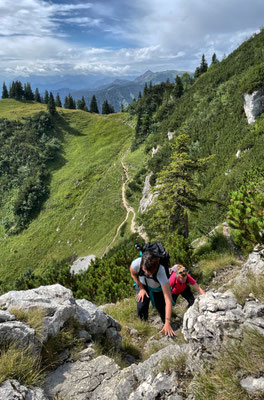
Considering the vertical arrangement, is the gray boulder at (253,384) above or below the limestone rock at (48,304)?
above

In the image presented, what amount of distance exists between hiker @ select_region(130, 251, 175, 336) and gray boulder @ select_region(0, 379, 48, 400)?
218 cm

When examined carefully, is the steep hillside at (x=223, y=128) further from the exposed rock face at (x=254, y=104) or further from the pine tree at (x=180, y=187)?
the pine tree at (x=180, y=187)

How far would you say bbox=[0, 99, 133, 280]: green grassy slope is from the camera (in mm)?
38938

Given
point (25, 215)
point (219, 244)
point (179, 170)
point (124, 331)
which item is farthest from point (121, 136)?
point (124, 331)

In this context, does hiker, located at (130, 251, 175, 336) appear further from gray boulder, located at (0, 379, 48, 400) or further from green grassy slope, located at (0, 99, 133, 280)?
green grassy slope, located at (0, 99, 133, 280)

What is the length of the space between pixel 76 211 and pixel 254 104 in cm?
3502

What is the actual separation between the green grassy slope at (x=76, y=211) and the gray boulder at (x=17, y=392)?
28.6 meters

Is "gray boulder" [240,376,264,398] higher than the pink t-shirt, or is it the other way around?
"gray boulder" [240,376,264,398]

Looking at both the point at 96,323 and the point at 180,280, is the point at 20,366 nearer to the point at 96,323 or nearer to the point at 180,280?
the point at 96,323

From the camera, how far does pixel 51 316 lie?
15.9ft

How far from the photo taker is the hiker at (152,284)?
446cm

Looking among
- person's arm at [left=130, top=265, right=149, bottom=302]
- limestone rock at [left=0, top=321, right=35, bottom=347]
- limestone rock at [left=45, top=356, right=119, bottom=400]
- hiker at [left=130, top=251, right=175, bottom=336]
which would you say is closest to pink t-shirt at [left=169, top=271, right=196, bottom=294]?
hiker at [left=130, top=251, right=175, bottom=336]

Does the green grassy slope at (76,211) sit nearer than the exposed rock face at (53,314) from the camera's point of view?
No

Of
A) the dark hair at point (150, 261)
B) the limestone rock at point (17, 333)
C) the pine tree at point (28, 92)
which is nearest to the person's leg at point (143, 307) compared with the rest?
the dark hair at point (150, 261)
